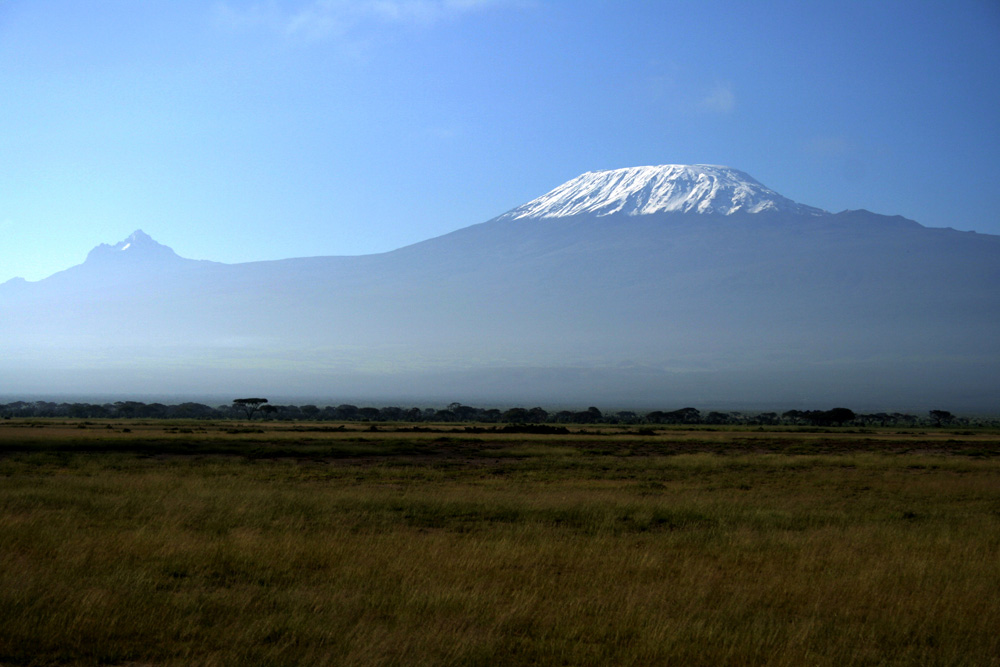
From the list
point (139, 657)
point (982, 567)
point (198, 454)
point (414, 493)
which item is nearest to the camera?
point (139, 657)

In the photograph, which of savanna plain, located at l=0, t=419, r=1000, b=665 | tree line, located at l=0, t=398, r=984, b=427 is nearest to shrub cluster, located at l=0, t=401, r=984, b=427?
tree line, located at l=0, t=398, r=984, b=427

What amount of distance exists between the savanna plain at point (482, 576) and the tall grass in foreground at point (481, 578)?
4 cm

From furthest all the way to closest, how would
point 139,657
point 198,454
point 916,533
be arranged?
point 198,454, point 916,533, point 139,657

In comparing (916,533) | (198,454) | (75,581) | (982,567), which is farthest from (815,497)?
(198,454)

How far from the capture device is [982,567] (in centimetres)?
1127

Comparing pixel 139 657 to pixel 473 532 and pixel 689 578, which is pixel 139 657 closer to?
pixel 689 578

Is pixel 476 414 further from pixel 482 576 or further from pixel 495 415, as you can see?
pixel 482 576

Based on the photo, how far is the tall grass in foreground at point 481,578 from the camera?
722 cm

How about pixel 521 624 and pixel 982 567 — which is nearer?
pixel 521 624

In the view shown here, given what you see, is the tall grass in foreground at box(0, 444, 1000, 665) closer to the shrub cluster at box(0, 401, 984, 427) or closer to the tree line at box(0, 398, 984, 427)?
the tree line at box(0, 398, 984, 427)

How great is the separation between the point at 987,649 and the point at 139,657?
26.6ft

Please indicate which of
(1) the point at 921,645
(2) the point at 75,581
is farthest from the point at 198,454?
(1) the point at 921,645

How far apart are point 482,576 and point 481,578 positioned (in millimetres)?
150

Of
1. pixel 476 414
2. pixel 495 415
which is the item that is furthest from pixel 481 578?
pixel 476 414
